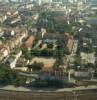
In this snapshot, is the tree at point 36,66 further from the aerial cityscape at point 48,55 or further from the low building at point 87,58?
the low building at point 87,58

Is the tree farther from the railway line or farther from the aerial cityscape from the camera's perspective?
the railway line

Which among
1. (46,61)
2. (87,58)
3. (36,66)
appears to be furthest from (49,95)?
(87,58)

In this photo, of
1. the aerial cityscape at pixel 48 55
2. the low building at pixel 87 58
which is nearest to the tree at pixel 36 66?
the aerial cityscape at pixel 48 55

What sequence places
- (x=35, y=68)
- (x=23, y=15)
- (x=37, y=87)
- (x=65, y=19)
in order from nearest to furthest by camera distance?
1. (x=37, y=87)
2. (x=35, y=68)
3. (x=65, y=19)
4. (x=23, y=15)

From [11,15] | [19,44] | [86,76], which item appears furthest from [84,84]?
[11,15]

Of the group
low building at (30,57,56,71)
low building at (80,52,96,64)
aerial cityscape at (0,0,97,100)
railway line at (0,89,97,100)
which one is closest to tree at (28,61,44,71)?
aerial cityscape at (0,0,97,100)

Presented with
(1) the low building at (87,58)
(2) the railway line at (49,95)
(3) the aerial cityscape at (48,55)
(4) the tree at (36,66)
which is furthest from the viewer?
(1) the low building at (87,58)

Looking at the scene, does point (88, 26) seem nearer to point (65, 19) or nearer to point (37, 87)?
point (65, 19)


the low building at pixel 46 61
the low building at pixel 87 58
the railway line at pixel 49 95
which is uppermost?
the railway line at pixel 49 95
